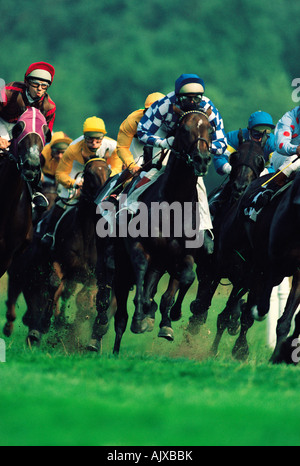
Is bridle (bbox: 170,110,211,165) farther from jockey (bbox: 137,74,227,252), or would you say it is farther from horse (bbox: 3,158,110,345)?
horse (bbox: 3,158,110,345)

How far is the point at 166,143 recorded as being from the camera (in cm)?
801

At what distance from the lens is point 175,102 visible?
827cm

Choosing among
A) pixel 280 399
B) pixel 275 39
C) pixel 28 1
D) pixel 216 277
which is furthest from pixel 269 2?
pixel 280 399

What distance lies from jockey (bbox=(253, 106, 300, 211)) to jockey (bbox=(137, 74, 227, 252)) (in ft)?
1.98

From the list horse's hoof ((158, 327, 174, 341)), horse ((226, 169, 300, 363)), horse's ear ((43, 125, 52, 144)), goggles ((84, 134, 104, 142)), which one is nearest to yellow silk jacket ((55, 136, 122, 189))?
goggles ((84, 134, 104, 142))

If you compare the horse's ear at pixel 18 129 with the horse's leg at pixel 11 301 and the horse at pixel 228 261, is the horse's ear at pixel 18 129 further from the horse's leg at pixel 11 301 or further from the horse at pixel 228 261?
the horse's leg at pixel 11 301

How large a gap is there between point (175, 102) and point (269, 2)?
2122cm

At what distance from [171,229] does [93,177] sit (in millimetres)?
2411

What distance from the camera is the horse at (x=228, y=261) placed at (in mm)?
9680

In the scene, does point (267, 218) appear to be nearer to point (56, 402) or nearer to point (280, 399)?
A: point (280, 399)

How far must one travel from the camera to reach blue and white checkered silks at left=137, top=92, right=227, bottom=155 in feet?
27.1

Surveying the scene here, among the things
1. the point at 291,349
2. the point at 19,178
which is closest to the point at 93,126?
the point at 19,178

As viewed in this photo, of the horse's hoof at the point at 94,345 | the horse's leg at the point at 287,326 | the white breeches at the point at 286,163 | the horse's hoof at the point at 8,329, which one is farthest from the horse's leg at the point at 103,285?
the horse's leg at the point at 287,326

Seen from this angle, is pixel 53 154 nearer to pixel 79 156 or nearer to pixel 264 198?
pixel 79 156
